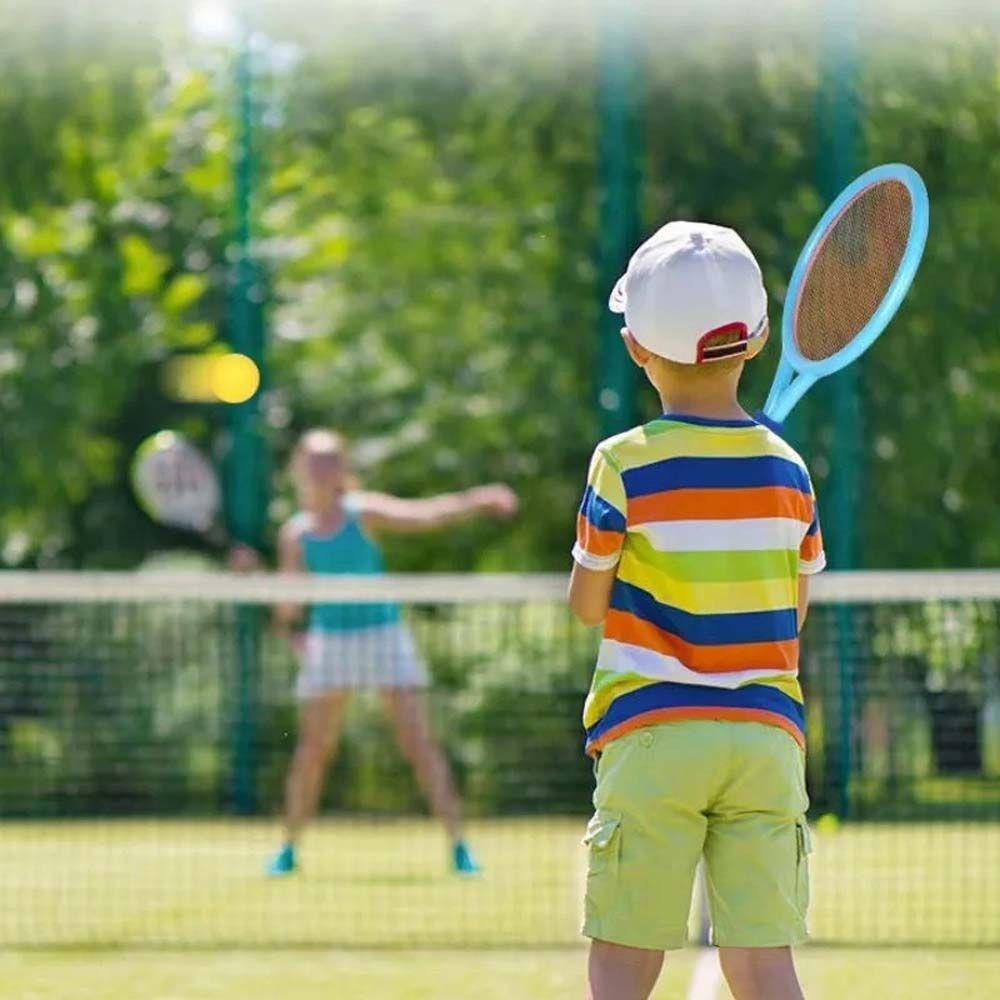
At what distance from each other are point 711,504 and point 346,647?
517 cm

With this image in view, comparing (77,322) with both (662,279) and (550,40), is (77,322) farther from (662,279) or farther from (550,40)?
(662,279)

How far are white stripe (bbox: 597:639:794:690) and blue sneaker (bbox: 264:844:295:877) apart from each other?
4.73 metres

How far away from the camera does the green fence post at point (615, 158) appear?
1304 cm

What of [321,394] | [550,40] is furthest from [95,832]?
[321,394]

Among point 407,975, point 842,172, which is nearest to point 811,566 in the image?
point 407,975

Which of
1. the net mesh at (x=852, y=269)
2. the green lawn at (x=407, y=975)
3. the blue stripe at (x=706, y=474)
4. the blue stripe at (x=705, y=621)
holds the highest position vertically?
the net mesh at (x=852, y=269)

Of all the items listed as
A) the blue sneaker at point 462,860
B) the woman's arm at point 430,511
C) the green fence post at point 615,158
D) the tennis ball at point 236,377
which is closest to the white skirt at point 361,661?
the woman's arm at point 430,511

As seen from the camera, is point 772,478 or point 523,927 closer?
point 772,478

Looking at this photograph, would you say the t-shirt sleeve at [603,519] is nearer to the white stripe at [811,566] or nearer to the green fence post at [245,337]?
the white stripe at [811,566]

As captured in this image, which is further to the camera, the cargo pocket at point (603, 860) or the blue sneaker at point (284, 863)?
the blue sneaker at point (284, 863)

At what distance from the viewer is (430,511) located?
892 centimetres

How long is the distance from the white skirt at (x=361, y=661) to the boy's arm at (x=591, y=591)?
490 centimetres

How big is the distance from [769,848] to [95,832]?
6044mm

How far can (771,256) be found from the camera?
12812 millimetres
